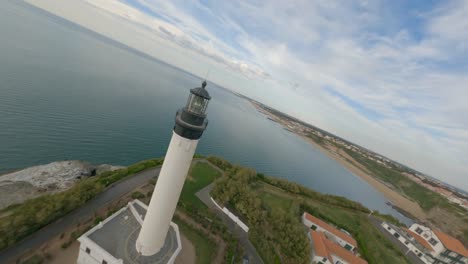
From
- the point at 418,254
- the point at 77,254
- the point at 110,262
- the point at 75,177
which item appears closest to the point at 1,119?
the point at 75,177

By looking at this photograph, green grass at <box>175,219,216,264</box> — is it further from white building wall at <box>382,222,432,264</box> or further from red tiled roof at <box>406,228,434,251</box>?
red tiled roof at <box>406,228,434,251</box>

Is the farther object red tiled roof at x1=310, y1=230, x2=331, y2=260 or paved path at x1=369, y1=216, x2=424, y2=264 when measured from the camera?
paved path at x1=369, y1=216, x2=424, y2=264

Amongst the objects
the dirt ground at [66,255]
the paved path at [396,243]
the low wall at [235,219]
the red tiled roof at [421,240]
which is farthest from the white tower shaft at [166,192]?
the red tiled roof at [421,240]

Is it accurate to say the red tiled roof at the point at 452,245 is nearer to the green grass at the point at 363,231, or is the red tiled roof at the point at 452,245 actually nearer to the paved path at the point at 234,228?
the green grass at the point at 363,231

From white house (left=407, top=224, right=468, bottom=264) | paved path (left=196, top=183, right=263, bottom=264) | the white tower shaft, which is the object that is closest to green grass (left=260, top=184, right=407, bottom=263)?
white house (left=407, top=224, right=468, bottom=264)

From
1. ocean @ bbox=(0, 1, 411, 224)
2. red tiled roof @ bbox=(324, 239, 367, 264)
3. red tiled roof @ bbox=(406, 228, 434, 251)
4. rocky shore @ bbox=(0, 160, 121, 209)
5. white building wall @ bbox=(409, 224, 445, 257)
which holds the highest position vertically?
white building wall @ bbox=(409, 224, 445, 257)

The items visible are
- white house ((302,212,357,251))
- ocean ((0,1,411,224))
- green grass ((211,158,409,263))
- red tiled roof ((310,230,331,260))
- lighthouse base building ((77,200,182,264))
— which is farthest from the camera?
ocean ((0,1,411,224))
